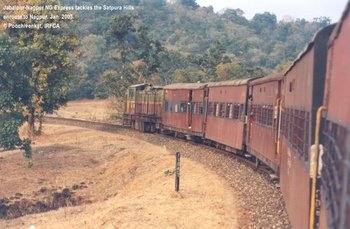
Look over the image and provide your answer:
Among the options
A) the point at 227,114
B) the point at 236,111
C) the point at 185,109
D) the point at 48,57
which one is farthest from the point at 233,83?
the point at 48,57

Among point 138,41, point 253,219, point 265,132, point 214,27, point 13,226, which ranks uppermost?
point 214,27

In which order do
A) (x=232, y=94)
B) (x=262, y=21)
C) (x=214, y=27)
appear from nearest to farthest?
(x=232, y=94) → (x=214, y=27) → (x=262, y=21)

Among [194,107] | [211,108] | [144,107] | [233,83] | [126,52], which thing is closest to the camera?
[233,83]

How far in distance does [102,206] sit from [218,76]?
41.7 meters

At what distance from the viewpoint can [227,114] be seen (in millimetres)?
22469

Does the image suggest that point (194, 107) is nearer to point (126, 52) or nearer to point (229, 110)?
point (229, 110)

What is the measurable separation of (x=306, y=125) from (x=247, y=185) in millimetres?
8815

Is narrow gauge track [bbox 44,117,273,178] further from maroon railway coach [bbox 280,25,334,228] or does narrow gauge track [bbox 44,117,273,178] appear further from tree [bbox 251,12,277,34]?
tree [bbox 251,12,277,34]

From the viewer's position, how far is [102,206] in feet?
57.6

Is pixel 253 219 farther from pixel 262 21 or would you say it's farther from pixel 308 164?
pixel 262 21

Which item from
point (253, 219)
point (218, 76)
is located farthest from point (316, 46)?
point (218, 76)

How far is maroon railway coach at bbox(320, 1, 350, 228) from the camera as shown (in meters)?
3.66

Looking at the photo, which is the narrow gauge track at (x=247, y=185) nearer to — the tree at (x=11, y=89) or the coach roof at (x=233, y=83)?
the coach roof at (x=233, y=83)

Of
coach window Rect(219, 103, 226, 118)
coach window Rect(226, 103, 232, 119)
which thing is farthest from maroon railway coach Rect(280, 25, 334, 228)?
coach window Rect(219, 103, 226, 118)
